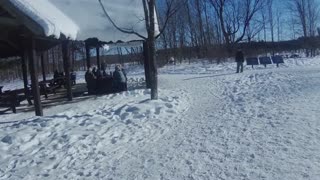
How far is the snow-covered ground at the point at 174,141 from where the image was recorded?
256 inches

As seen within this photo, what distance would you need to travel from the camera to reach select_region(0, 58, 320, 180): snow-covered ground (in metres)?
6.51

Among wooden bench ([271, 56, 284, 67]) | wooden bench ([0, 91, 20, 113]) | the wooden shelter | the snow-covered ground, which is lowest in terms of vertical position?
the snow-covered ground

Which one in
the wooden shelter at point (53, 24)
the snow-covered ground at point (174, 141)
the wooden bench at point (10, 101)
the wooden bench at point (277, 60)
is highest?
the wooden shelter at point (53, 24)

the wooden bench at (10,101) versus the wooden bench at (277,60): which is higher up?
the wooden bench at (277,60)

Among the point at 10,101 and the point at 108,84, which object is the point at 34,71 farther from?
the point at 108,84

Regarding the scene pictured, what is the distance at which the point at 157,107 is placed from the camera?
481 inches

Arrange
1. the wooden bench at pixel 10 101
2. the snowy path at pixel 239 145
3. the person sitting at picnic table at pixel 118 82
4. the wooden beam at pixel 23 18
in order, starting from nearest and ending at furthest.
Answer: the snowy path at pixel 239 145 < the wooden beam at pixel 23 18 < the wooden bench at pixel 10 101 < the person sitting at picnic table at pixel 118 82

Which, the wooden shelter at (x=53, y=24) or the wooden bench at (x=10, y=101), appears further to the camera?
the wooden bench at (x=10, y=101)

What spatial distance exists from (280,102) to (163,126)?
12.1 feet

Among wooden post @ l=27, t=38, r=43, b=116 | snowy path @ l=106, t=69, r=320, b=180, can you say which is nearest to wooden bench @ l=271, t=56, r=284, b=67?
snowy path @ l=106, t=69, r=320, b=180

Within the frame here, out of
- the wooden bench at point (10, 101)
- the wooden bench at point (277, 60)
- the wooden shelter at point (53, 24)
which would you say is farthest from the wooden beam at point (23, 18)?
the wooden bench at point (277, 60)

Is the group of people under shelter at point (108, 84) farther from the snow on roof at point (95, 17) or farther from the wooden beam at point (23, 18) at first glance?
the wooden beam at point (23, 18)

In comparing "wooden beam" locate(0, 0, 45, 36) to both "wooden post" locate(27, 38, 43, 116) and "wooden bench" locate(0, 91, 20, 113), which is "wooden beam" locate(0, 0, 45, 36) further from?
"wooden bench" locate(0, 91, 20, 113)

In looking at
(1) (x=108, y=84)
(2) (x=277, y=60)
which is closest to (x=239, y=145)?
(1) (x=108, y=84)
